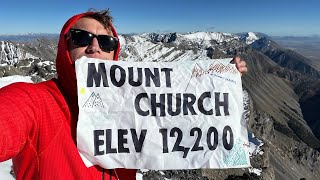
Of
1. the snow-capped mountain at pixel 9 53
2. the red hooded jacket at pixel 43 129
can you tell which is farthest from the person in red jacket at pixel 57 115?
the snow-capped mountain at pixel 9 53

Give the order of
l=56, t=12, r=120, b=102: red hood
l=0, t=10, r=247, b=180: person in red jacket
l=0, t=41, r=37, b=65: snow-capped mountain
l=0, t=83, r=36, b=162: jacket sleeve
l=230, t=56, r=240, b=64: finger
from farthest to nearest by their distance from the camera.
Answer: l=0, t=41, r=37, b=65: snow-capped mountain
l=230, t=56, r=240, b=64: finger
l=56, t=12, r=120, b=102: red hood
l=0, t=10, r=247, b=180: person in red jacket
l=0, t=83, r=36, b=162: jacket sleeve

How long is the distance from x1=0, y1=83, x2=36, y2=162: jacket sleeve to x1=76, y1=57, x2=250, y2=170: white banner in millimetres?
896

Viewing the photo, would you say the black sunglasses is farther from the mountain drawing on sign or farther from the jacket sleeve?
the jacket sleeve

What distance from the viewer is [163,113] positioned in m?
4.45

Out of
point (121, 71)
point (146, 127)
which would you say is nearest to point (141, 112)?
point (146, 127)

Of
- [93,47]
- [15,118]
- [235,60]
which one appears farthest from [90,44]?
[235,60]

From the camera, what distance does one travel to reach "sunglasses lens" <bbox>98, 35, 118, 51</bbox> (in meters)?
4.04

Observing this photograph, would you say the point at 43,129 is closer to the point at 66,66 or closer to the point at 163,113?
the point at 66,66

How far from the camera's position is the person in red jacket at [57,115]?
2.94 m

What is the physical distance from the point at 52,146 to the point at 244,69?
2.81 metres

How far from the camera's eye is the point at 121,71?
14.5ft

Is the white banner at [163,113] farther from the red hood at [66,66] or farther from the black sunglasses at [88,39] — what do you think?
the black sunglasses at [88,39]

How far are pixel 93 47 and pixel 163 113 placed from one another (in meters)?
1.17

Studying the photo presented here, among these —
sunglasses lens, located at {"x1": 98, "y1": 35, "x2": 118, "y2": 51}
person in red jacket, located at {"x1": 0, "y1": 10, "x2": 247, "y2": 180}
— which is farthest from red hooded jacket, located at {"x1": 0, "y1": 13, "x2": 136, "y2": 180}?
sunglasses lens, located at {"x1": 98, "y1": 35, "x2": 118, "y2": 51}
